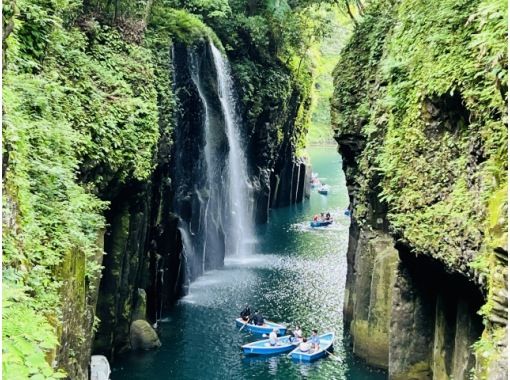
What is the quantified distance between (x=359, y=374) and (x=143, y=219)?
8817 millimetres

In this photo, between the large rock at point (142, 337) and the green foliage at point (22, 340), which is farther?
the large rock at point (142, 337)

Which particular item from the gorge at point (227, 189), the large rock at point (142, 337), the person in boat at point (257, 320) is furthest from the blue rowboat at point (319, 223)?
the large rock at point (142, 337)

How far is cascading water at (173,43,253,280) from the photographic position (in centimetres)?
2819

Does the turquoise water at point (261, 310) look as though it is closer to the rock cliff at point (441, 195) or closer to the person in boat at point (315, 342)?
the person in boat at point (315, 342)

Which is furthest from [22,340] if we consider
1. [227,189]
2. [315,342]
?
[227,189]

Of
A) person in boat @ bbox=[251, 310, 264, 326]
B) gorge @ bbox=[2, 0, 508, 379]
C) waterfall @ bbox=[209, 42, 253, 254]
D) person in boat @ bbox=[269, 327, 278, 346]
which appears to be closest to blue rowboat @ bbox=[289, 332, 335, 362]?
gorge @ bbox=[2, 0, 508, 379]

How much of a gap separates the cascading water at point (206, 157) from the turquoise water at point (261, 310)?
1.71 metres

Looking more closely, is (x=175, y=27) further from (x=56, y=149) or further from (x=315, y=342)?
(x=56, y=149)

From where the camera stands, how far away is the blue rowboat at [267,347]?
21.6 metres

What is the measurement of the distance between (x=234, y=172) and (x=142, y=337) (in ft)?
56.2

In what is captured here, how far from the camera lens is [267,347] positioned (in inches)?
857

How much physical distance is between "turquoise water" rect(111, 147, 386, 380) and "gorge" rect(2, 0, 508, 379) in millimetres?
133

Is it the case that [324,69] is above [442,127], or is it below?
above

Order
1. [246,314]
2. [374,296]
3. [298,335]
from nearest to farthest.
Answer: [374,296] < [298,335] < [246,314]
